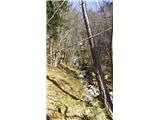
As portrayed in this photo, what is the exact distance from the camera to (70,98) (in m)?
2.04

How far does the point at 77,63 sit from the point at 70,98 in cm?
22

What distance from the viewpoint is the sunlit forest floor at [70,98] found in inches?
80.0

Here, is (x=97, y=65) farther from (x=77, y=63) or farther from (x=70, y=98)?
(x=70, y=98)

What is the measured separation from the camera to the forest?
2.01 metres

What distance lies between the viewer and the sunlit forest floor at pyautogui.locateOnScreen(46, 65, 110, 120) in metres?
2.03
